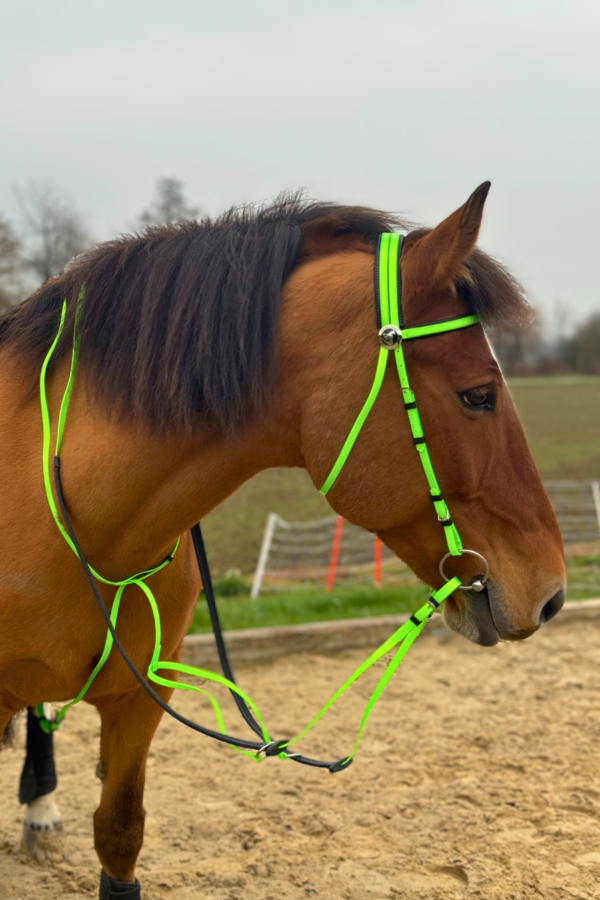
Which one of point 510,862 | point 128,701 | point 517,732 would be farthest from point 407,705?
point 128,701

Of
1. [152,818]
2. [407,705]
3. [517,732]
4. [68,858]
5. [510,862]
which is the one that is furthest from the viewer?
[407,705]

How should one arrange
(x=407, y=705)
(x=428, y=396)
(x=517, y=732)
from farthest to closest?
(x=407, y=705)
(x=517, y=732)
(x=428, y=396)

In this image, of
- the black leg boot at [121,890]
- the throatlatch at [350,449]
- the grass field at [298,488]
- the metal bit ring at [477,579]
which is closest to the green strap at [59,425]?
the throatlatch at [350,449]

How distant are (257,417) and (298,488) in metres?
13.5

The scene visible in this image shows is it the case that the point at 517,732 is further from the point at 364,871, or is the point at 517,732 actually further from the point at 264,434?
the point at 264,434

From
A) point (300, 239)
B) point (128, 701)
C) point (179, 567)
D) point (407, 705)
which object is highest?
point (300, 239)

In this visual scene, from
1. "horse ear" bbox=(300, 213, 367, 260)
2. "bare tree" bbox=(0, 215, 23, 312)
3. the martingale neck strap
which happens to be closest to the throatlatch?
the martingale neck strap

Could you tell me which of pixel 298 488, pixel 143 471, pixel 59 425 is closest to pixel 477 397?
pixel 143 471

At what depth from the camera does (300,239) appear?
1830 millimetres

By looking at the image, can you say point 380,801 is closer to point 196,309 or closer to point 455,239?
point 196,309

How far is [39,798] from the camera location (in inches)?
120

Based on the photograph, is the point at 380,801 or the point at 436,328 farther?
the point at 380,801

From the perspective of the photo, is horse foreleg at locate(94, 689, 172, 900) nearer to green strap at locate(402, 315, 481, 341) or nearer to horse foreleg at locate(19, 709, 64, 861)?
horse foreleg at locate(19, 709, 64, 861)

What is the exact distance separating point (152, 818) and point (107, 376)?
93.7 inches
